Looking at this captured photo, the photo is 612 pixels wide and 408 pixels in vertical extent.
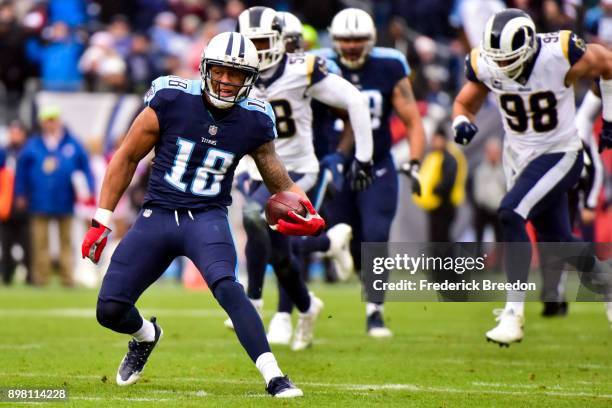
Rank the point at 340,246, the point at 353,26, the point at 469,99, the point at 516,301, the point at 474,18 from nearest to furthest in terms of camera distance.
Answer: the point at 516,301, the point at 469,99, the point at 340,246, the point at 353,26, the point at 474,18

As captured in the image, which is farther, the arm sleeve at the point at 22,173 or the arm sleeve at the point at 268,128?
the arm sleeve at the point at 22,173

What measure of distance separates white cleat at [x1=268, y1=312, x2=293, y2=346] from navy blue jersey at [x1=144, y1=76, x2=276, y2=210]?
236 cm

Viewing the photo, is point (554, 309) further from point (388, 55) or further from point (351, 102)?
point (351, 102)

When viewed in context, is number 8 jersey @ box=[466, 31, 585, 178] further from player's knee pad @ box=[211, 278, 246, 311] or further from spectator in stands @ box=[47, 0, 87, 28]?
spectator in stands @ box=[47, 0, 87, 28]

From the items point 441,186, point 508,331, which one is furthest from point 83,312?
point 441,186

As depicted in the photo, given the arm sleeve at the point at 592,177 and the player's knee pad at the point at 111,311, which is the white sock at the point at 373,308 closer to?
the arm sleeve at the point at 592,177

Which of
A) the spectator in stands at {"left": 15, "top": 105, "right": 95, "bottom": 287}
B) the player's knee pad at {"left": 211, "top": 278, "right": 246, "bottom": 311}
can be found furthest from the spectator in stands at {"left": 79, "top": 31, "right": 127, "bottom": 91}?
the player's knee pad at {"left": 211, "top": 278, "right": 246, "bottom": 311}

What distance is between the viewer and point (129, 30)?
17984mm

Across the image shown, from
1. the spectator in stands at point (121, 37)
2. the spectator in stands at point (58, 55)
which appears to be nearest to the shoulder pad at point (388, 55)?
the spectator in stands at point (58, 55)

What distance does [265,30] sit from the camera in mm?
7410

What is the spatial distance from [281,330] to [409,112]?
1.80 meters

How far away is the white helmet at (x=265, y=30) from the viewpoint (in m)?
7.40

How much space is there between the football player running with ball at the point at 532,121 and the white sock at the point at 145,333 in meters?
2.07

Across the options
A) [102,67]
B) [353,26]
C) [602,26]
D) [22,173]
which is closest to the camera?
[353,26]
